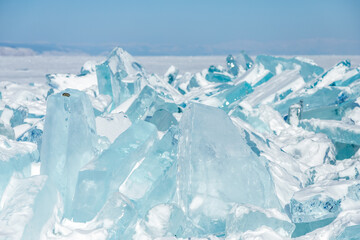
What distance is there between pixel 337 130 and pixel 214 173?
68cm

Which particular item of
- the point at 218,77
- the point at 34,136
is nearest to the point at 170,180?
the point at 34,136

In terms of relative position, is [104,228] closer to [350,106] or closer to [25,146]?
[25,146]

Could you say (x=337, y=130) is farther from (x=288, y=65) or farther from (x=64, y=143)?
(x=288, y=65)

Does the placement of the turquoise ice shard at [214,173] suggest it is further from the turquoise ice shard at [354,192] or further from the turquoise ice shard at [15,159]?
the turquoise ice shard at [15,159]

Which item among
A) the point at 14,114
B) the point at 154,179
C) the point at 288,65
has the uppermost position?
the point at 288,65

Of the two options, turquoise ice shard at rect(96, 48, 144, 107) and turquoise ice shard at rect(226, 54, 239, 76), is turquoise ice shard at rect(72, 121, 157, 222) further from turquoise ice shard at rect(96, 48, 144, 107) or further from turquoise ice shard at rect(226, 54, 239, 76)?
turquoise ice shard at rect(226, 54, 239, 76)

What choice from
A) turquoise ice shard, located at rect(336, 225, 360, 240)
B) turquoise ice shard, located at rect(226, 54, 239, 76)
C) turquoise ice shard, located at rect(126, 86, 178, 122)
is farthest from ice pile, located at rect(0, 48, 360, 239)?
turquoise ice shard, located at rect(226, 54, 239, 76)

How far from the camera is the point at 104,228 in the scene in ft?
2.65

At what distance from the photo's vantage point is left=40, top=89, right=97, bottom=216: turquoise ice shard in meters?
0.95

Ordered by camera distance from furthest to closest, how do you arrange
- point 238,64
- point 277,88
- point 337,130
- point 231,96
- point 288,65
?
1. point 238,64
2. point 288,65
3. point 277,88
4. point 231,96
5. point 337,130

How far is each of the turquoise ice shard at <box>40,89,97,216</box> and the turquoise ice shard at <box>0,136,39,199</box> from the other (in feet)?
0.18

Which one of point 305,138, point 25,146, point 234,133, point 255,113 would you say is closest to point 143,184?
point 234,133

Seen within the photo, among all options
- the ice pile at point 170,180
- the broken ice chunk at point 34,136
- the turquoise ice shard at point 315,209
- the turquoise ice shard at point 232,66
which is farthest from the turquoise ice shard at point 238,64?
the turquoise ice shard at point 315,209

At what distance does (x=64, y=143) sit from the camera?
96cm
